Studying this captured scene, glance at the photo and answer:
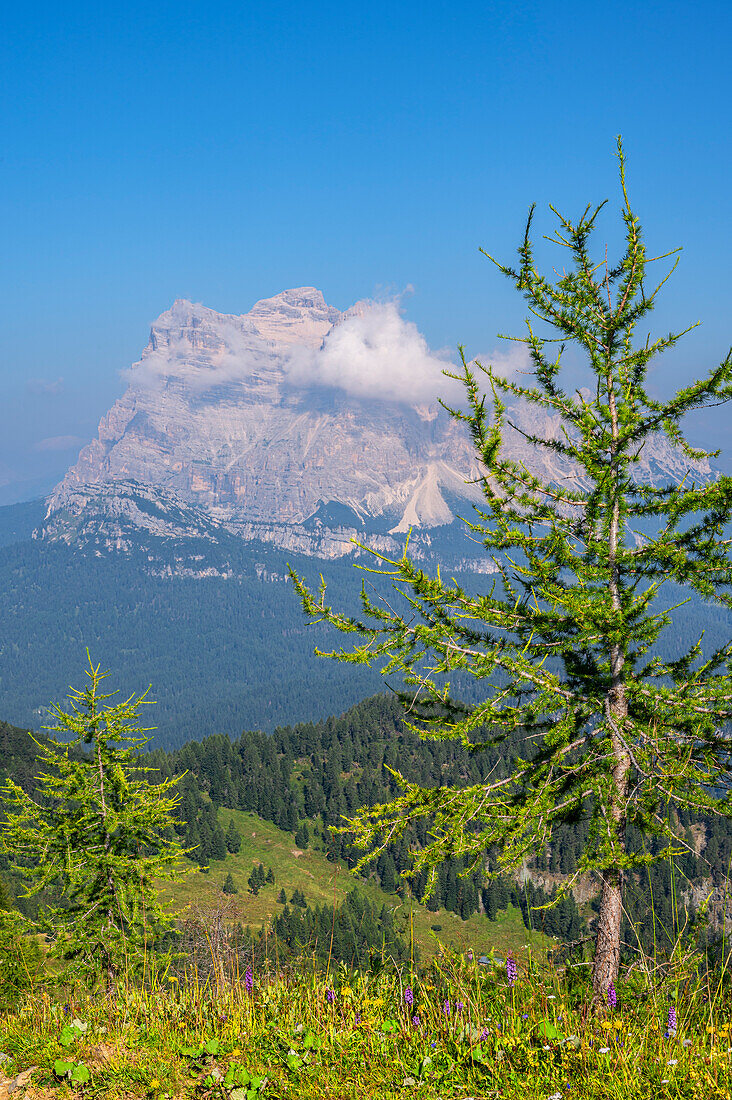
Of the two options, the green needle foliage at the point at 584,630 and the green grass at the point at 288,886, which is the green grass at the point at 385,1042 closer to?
the green needle foliage at the point at 584,630

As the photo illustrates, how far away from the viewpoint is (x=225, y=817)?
143500 millimetres

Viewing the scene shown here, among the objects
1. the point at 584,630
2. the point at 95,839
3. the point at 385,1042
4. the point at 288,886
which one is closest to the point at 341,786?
the point at 288,886

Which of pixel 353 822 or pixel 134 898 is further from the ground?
pixel 353 822

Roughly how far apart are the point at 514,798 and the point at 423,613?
301 centimetres

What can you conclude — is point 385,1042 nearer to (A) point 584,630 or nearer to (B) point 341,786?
(A) point 584,630

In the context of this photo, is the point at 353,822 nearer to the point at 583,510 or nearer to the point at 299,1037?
the point at 299,1037

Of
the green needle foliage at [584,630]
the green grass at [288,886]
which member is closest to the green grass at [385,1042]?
the green needle foliage at [584,630]

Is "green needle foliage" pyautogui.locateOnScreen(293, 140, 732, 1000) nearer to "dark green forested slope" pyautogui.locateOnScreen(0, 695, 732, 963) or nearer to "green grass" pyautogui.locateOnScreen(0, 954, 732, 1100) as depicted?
"green grass" pyautogui.locateOnScreen(0, 954, 732, 1100)

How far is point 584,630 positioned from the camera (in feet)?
27.2

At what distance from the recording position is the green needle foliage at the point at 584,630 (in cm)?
814

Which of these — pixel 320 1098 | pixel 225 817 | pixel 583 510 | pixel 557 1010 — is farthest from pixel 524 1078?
pixel 225 817

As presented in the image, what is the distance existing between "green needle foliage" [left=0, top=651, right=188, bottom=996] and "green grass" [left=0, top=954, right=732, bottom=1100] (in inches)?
472

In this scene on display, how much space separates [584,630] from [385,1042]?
16.6 feet

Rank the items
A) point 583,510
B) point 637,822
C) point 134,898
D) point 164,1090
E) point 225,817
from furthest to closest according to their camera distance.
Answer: point 225,817
point 134,898
point 583,510
point 637,822
point 164,1090
